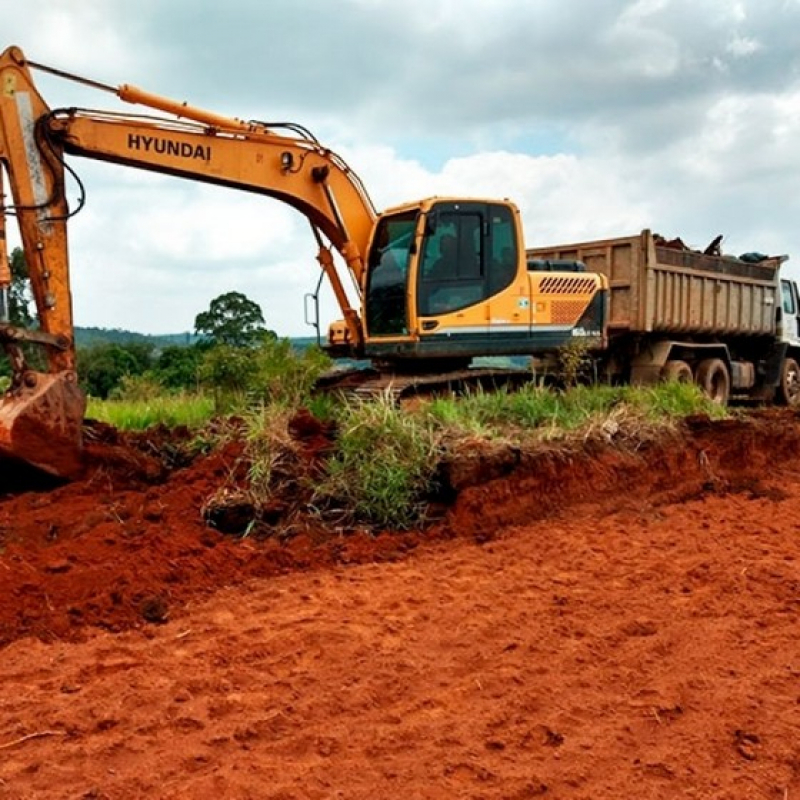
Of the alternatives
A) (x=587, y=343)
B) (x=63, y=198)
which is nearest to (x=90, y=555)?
(x=63, y=198)

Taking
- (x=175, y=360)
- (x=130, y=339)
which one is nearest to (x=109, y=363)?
(x=175, y=360)

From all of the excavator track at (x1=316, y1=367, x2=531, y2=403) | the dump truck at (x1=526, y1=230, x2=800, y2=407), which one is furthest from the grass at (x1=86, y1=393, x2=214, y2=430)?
the dump truck at (x1=526, y1=230, x2=800, y2=407)

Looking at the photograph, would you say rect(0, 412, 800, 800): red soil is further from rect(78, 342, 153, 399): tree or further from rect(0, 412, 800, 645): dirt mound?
rect(78, 342, 153, 399): tree

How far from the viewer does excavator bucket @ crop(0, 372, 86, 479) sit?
6.54 m

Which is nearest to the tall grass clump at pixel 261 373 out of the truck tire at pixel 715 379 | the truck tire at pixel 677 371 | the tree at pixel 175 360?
the truck tire at pixel 677 371

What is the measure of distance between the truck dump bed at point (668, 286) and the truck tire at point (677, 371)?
0.50m

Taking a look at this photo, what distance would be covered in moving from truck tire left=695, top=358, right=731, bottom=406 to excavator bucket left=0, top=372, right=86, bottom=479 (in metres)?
10.4

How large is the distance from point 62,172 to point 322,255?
10.7 feet

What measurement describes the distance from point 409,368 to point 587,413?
276 centimetres

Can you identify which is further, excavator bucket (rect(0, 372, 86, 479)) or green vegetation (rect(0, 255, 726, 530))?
excavator bucket (rect(0, 372, 86, 479))

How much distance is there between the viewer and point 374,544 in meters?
5.84

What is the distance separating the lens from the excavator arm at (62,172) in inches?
267

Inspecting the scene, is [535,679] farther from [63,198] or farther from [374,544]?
[63,198]

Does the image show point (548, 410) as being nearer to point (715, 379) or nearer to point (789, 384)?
point (715, 379)
